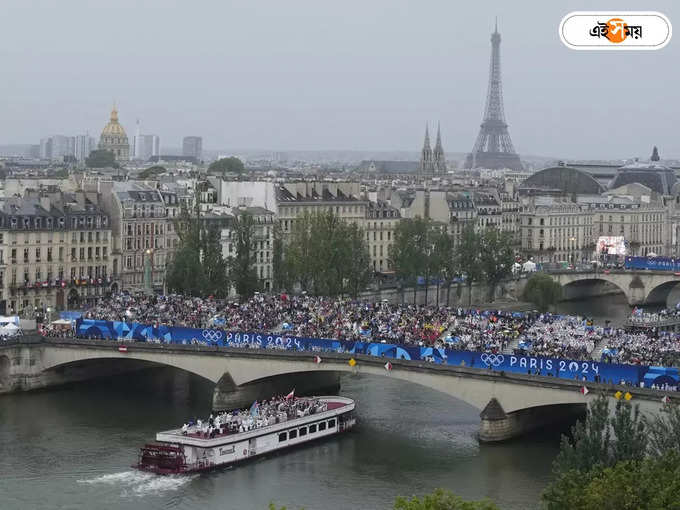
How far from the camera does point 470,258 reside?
10281cm

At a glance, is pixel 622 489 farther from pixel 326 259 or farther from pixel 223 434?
pixel 326 259

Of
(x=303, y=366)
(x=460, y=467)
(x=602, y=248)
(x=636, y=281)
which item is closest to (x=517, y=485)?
(x=460, y=467)

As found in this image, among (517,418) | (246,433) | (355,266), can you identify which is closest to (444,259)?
(355,266)

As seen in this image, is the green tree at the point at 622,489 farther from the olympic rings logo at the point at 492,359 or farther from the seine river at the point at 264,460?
the olympic rings logo at the point at 492,359

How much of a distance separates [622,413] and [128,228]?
5311 cm

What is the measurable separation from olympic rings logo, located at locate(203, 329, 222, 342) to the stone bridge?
54107 mm

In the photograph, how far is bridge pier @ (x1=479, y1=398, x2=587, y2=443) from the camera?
189 feet

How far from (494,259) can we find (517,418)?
45.9 m

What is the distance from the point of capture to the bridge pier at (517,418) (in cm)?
5775

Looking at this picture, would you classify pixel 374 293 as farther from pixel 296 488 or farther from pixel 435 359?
pixel 296 488

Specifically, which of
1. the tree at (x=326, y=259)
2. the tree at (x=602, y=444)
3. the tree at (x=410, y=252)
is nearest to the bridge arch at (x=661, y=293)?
the tree at (x=410, y=252)

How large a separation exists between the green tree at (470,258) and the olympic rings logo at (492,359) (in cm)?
4365

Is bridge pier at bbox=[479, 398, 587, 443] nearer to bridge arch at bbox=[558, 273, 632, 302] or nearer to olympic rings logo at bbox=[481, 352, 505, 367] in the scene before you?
olympic rings logo at bbox=[481, 352, 505, 367]

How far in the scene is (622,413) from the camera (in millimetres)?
47625
